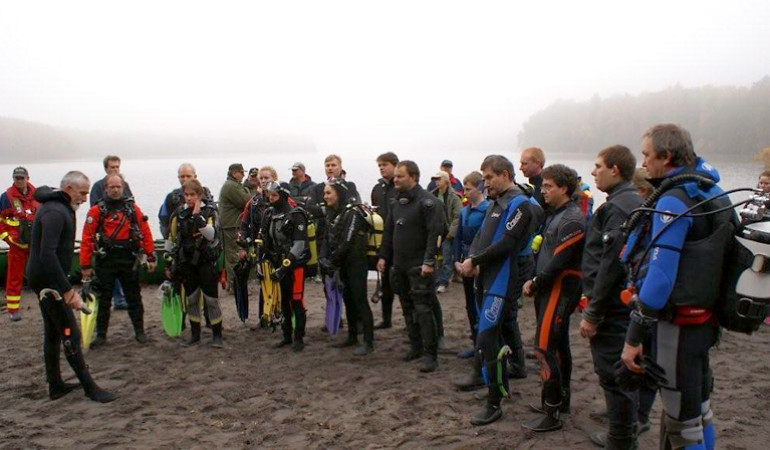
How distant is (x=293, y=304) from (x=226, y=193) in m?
2.95

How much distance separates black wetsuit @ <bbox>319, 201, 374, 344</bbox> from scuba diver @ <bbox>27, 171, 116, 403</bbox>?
2.22 meters

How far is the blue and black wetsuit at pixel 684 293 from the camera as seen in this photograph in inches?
93.0

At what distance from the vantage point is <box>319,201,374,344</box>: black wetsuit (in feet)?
17.7

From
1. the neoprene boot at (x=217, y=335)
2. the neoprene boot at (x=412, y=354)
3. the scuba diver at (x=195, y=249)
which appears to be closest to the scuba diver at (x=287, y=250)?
the scuba diver at (x=195, y=249)

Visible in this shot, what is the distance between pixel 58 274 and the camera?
13.9 feet

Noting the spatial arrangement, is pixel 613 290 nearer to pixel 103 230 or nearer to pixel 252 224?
Result: pixel 252 224

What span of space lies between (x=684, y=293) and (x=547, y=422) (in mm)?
1732

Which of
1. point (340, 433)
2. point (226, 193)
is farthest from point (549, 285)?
point (226, 193)

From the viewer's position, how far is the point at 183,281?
584cm

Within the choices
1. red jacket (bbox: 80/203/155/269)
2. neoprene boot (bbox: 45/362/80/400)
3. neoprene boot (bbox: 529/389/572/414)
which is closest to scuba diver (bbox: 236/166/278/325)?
red jacket (bbox: 80/203/155/269)

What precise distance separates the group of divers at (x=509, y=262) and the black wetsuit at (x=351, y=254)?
0.6 inches

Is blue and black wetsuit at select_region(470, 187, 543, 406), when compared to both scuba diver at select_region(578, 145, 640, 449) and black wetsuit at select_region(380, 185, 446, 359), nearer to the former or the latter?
A: scuba diver at select_region(578, 145, 640, 449)

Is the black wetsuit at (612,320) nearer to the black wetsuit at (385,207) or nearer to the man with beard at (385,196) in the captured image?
the man with beard at (385,196)

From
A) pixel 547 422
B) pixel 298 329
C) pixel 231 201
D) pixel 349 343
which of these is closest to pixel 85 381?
pixel 298 329
